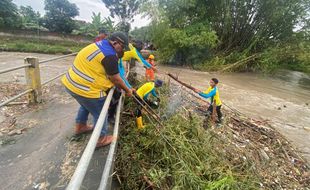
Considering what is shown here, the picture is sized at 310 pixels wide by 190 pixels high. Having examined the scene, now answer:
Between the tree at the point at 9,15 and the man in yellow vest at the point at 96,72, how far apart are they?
21078 mm

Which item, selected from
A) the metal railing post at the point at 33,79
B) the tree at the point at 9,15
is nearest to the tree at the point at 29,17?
the tree at the point at 9,15

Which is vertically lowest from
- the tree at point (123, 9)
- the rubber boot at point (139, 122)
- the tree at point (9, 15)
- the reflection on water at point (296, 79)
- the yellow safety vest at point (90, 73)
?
the reflection on water at point (296, 79)

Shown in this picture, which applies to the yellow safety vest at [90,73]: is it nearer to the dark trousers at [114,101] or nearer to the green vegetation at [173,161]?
the dark trousers at [114,101]

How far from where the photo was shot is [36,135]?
3.14 meters

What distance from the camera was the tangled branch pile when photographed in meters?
2.55

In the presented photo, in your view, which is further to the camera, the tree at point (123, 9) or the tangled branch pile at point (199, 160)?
the tree at point (123, 9)

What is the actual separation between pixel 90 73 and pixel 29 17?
2416 cm

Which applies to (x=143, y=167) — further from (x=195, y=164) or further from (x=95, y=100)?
(x=95, y=100)

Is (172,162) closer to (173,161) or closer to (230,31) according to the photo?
(173,161)

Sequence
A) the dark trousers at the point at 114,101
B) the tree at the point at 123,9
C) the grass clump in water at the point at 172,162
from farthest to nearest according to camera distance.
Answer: the tree at the point at 123,9 → the dark trousers at the point at 114,101 → the grass clump in water at the point at 172,162

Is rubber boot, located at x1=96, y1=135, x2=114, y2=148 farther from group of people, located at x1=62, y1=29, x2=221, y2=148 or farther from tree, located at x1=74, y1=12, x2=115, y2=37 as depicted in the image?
tree, located at x1=74, y1=12, x2=115, y2=37

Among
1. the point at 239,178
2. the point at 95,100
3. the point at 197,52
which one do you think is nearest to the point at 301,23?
the point at 197,52

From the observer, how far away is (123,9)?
90.6ft

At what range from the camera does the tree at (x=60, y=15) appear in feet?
66.4
